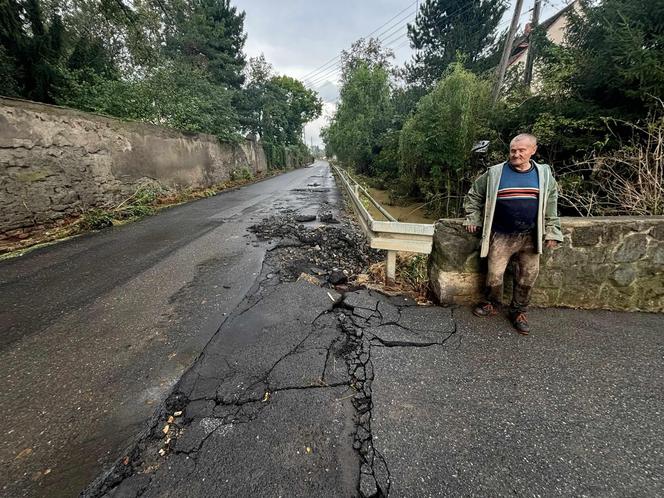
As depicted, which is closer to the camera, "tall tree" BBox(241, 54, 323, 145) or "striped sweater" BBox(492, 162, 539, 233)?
"striped sweater" BBox(492, 162, 539, 233)

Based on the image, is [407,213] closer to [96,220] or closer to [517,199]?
[517,199]

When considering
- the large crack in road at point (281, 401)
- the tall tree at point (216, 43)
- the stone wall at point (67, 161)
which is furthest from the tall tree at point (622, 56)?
the tall tree at point (216, 43)

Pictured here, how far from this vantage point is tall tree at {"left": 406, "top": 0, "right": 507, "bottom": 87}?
56.2ft

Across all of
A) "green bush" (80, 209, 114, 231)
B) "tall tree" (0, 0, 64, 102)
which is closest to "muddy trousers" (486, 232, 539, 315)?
"green bush" (80, 209, 114, 231)

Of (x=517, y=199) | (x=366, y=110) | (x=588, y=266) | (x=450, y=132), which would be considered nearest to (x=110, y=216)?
(x=517, y=199)

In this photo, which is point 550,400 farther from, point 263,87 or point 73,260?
point 263,87

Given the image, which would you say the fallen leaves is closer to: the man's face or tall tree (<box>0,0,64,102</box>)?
the man's face

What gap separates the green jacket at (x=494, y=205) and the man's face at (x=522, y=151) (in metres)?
0.10

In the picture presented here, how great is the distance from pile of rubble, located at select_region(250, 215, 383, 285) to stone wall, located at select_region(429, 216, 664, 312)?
1.40 meters

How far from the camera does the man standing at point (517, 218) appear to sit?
233 cm

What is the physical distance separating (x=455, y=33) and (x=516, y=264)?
21.9 meters

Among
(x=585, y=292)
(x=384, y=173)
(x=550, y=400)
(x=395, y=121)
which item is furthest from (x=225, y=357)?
(x=395, y=121)

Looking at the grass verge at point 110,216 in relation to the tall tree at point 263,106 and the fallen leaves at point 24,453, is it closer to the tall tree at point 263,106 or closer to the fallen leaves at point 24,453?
the fallen leaves at point 24,453

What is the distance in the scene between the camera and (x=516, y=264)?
2.63m
